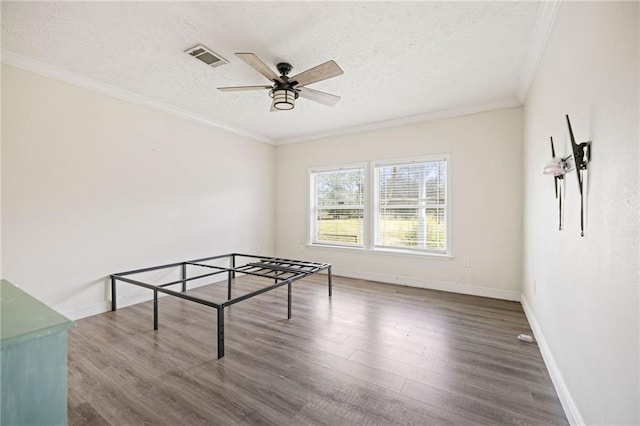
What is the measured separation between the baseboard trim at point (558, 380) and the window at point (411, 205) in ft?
5.87

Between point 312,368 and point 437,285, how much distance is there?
9.21 ft

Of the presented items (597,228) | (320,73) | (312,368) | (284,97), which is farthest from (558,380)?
(284,97)

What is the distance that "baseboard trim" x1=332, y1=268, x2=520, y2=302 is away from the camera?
12.5 ft

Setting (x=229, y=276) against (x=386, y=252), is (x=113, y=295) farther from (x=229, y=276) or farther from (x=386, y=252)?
(x=386, y=252)

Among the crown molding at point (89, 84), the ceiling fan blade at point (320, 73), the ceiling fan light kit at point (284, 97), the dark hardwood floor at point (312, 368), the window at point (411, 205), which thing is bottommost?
the dark hardwood floor at point (312, 368)

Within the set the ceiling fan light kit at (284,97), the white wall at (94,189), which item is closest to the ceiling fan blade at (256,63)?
the ceiling fan light kit at (284,97)

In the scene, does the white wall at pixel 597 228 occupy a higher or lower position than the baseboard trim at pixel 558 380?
higher

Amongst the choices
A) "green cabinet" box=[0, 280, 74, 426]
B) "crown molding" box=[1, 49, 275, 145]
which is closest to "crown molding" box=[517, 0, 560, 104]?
"green cabinet" box=[0, 280, 74, 426]

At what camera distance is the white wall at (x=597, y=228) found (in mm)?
1051

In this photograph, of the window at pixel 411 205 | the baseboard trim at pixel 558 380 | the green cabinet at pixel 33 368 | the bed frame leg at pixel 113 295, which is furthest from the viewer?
the window at pixel 411 205

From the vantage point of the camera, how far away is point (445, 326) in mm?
2951

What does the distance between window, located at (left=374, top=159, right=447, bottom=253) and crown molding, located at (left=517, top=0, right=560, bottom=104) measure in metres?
1.46

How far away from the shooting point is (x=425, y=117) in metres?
4.34

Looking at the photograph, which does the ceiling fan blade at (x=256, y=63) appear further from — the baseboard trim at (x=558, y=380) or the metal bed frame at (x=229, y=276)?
the baseboard trim at (x=558, y=380)
